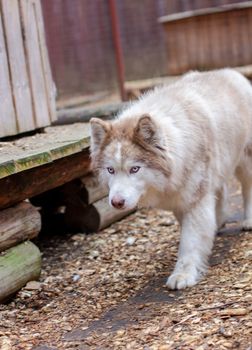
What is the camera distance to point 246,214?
5.48m

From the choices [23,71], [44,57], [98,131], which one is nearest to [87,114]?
[44,57]

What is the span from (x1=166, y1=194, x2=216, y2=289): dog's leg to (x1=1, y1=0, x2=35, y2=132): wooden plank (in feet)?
5.57

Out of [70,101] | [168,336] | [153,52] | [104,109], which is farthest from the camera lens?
[153,52]

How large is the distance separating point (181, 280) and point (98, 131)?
1112mm

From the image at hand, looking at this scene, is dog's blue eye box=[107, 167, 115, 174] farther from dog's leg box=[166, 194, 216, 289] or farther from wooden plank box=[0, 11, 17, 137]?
wooden plank box=[0, 11, 17, 137]

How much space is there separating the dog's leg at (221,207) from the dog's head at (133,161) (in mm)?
1262

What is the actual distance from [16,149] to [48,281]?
100 centimetres

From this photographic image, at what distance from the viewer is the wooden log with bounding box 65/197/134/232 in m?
5.88

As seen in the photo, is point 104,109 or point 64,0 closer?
point 104,109

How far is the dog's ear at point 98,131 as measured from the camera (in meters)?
4.27

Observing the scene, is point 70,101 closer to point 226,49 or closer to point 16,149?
point 226,49

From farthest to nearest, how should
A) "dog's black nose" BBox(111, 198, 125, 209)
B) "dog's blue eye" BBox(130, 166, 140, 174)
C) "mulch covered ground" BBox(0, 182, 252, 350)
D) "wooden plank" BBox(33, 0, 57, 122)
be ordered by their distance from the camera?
"wooden plank" BBox(33, 0, 57, 122) → "dog's blue eye" BBox(130, 166, 140, 174) → "dog's black nose" BBox(111, 198, 125, 209) → "mulch covered ground" BBox(0, 182, 252, 350)

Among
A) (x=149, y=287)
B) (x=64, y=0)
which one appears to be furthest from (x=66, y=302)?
(x=64, y=0)

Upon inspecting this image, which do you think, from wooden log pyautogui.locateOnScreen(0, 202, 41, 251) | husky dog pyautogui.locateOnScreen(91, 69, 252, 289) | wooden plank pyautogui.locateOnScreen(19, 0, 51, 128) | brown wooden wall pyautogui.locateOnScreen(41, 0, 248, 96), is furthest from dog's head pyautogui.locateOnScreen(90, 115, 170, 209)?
brown wooden wall pyautogui.locateOnScreen(41, 0, 248, 96)
